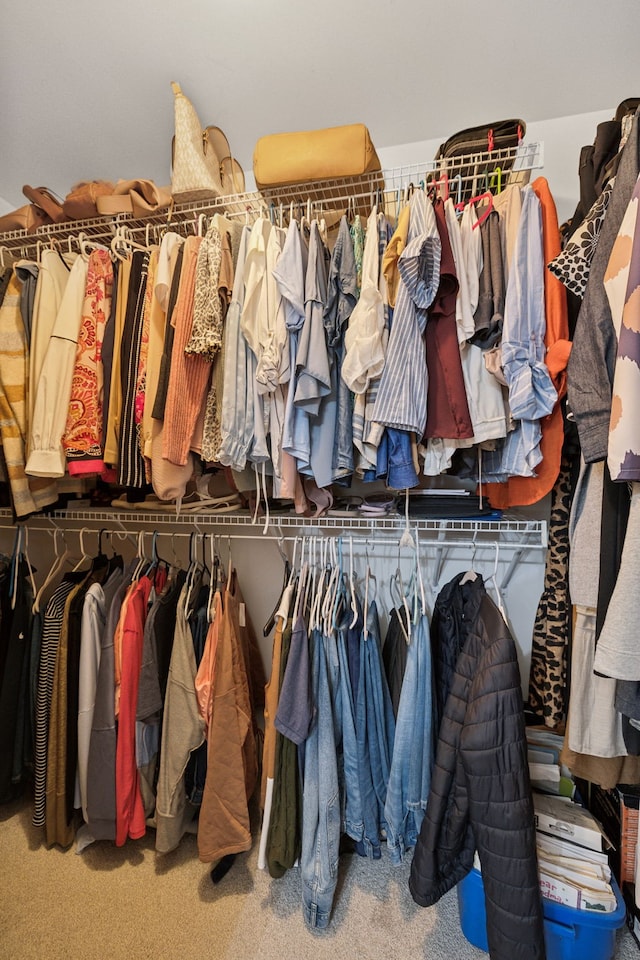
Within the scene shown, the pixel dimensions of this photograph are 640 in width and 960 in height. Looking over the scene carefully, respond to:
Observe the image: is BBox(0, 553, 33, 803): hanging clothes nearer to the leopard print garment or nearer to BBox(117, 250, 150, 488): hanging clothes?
BBox(117, 250, 150, 488): hanging clothes

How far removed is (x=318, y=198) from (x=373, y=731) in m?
1.67

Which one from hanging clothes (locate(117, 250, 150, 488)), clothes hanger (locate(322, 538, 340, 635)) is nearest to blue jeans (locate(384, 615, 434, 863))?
clothes hanger (locate(322, 538, 340, 635))

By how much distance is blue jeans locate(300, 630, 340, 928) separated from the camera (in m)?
1.20

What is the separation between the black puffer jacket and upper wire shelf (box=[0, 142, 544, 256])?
1221mm

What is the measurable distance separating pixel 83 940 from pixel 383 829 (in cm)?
88

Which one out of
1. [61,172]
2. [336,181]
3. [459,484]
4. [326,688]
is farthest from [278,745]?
[61,172]

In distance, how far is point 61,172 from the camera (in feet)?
5.88

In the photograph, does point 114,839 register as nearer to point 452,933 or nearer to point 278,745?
point 278,745

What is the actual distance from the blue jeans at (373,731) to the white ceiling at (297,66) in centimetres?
170

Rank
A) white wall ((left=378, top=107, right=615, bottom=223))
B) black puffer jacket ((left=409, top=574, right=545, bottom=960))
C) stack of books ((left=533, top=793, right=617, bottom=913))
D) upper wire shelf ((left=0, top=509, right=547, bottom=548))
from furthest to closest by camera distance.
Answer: white wall ((left=378, top=107, right=615, bottom=223)), upper wire shelf ((left=0, top=509, right=547, bottom=548)), stack of books ((left=533, top=793, right=617, bottom=913)), black puffer jacket ((left=409, top=574, right=545, bottom=960))

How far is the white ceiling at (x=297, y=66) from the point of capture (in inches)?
46.0

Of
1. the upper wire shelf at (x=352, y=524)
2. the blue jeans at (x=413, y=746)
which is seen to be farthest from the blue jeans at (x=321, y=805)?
the upper wire shelf at (x=352, y=524)

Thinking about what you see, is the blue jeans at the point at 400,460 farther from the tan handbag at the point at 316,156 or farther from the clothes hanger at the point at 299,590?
the tan handbag at the point at 316,156

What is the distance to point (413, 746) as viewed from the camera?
3.96ft
